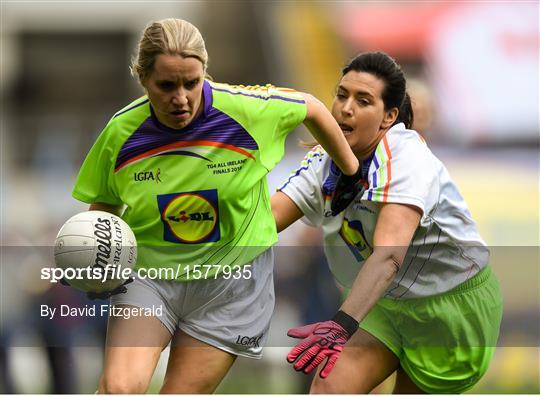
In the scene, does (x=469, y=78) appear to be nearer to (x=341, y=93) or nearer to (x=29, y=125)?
(x=29, y=125)

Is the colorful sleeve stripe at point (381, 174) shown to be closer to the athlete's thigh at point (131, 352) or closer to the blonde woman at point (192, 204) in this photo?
the blonde woman at point (192, 204)

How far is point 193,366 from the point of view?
4.81m

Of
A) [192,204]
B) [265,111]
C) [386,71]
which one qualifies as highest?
[386,71]

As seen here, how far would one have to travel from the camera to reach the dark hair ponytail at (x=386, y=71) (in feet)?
17.2

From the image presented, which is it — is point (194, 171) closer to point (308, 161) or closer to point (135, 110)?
point (135, 110)

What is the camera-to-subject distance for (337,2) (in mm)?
18531

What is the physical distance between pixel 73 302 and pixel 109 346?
406 cm

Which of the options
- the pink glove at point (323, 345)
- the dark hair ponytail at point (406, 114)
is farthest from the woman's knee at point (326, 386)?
the dark hair ponytail at point (406, 114)

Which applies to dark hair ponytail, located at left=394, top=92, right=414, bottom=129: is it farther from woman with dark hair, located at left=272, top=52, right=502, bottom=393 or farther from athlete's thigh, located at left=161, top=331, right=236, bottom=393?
athlete's thigh, located at left=161, top=331, right=236, bottom=393

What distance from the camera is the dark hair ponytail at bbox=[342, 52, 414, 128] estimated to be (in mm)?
5250

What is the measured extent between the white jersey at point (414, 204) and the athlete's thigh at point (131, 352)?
1.06 m

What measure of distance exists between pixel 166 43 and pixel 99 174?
0.69 metres

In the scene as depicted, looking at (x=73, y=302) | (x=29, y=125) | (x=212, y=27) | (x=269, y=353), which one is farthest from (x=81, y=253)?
(x=212, y=27)

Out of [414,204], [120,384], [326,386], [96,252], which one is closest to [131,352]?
[120,384]
